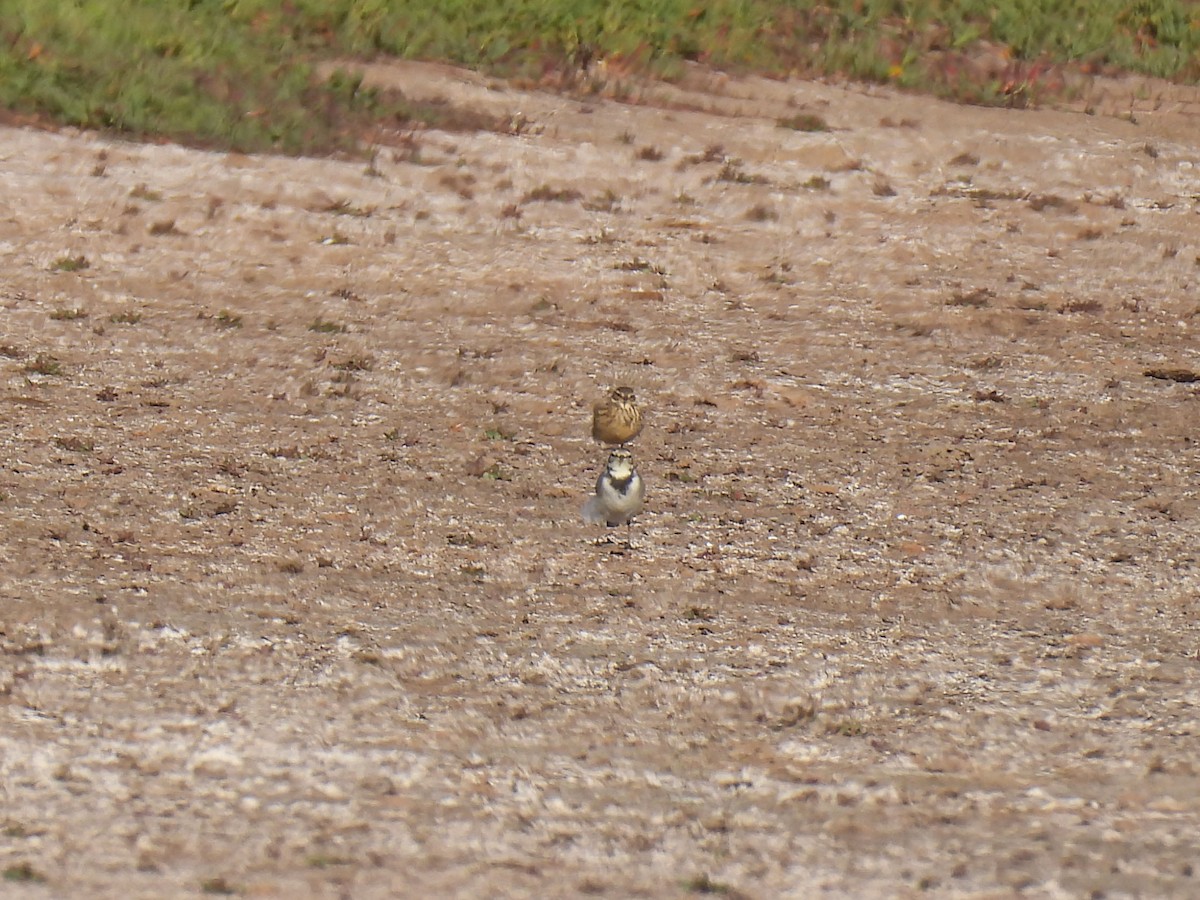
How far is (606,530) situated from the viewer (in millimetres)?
7238

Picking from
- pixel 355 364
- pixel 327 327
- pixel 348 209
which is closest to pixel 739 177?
pixel 348 209

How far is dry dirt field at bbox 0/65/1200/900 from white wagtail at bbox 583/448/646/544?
0.09 metres

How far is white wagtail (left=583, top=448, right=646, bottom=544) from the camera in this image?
6.96 meters

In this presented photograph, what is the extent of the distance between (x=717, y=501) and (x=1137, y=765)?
237 cm

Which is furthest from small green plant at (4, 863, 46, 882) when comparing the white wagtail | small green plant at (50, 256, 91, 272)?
small green plant at (50, 256, 91, 272)

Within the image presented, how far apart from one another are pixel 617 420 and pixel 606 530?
0.84 m

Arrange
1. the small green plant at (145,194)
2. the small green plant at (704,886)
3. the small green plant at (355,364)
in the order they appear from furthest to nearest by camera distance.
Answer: the small green plant at (145,194), the small green plant at (355,364), the small green plant at (704,886)

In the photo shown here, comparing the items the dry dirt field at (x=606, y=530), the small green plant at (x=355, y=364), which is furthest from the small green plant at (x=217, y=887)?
the small green plant at (x=355, y=364)

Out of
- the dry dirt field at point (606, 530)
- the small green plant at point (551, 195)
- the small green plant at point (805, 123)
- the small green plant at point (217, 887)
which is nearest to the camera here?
the small green plant at point (217, 887)

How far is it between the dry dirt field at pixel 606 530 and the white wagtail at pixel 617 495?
0.31 ft

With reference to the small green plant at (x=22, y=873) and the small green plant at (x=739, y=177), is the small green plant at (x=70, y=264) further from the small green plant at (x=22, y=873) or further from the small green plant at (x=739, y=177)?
the small green plant at (x=22, y=873)

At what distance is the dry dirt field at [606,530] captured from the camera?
17.6ft

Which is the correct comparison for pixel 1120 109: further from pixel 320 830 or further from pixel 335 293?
pixel 320 830

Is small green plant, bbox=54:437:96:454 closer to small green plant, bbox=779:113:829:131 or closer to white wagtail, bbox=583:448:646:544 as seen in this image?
white wagtail, bbox=583:448:646:544
